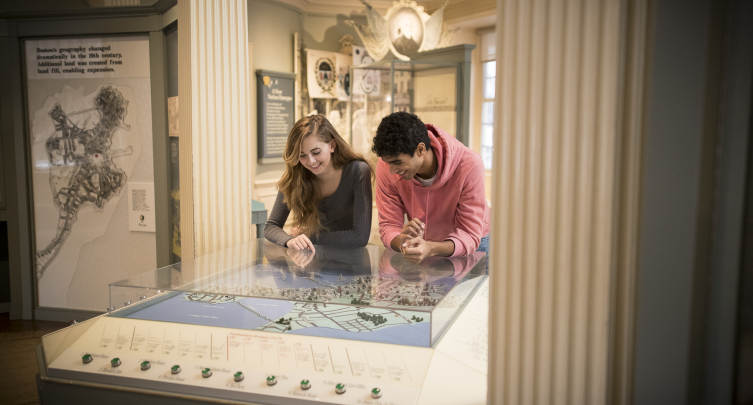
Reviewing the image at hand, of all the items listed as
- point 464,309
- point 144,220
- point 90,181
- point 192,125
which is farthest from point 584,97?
point 90,181

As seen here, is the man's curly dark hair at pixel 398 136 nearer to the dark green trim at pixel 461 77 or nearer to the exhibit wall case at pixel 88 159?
the exhibit wall case at pixel 88 159

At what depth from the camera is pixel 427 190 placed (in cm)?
249

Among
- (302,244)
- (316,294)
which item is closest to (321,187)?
(302,244)

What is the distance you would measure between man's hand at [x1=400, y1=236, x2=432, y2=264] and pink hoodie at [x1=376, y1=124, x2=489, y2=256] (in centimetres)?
19

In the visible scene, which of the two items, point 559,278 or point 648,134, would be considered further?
point 559,278

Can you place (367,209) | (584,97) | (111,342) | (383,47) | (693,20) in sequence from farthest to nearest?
(383,47)
(367,209)
(111,342)
(584,97)
(693,20)

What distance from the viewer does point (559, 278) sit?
1078 millimetres

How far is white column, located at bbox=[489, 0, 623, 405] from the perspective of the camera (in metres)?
1.02

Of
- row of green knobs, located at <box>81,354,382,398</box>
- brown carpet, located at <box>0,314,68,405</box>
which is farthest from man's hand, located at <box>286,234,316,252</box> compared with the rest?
brown carpet, located at <box>0,314,68,405</box>

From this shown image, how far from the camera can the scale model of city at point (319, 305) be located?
4.67ft

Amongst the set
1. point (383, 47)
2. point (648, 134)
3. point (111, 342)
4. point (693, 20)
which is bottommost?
point (111, 342)

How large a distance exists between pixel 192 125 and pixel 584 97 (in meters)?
1.77

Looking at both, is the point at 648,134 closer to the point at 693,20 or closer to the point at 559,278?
the point at 693,20

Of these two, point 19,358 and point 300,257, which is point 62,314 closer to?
point 19,358
